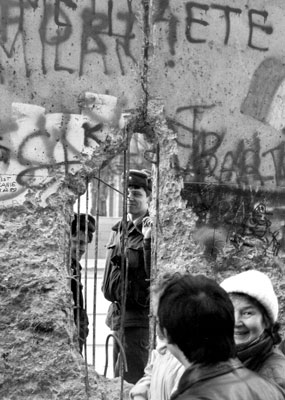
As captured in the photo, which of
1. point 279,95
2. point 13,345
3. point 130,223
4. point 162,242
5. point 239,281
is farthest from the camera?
point 130,223

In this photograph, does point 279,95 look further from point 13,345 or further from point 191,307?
point 191,307

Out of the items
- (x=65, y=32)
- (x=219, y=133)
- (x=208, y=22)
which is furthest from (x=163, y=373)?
(x=208, y=22)

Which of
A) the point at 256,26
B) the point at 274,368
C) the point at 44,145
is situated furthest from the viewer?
the point at 256,26

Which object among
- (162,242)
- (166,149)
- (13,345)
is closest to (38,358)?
(13,345)

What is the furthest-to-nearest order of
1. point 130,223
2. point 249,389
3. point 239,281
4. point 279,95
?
point 130,223
point 279,95
point 239,281
point 249,389

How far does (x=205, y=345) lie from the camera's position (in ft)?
7.57

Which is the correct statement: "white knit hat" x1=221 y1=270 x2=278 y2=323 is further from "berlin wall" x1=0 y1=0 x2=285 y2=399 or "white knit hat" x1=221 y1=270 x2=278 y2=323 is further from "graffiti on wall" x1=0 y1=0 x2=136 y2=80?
"graffiti on wall" x1=0 y1=0 x2=136 y2=80

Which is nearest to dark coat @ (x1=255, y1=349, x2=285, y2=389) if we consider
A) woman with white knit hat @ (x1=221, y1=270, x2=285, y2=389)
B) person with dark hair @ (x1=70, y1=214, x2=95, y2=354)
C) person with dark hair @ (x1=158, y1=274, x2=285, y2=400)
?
woman with white knit hat @ (x1=221, y1=270, x2=285, y2=389)

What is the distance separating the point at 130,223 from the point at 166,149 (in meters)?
1.04

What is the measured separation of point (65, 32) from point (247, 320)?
2136mm

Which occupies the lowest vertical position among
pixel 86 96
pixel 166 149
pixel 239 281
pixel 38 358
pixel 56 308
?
pixel 38 358

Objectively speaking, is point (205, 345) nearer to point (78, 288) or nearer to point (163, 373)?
point (163, 373)

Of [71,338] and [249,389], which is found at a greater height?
[249,389]

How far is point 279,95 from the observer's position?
5.08 metres
